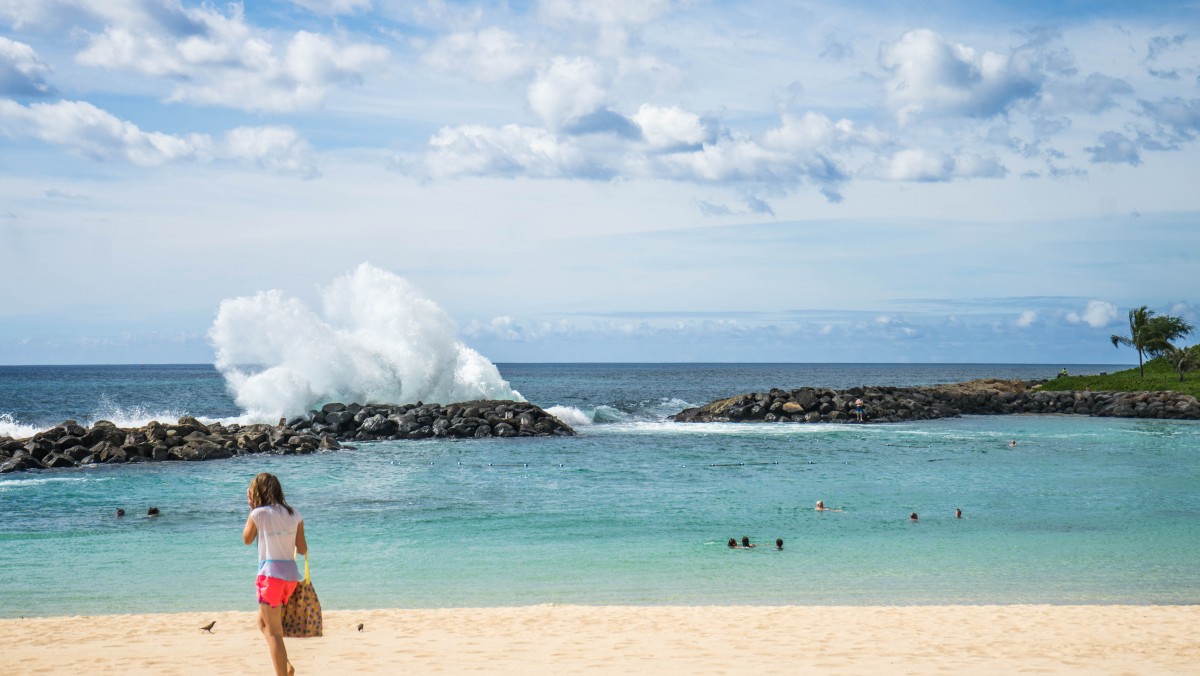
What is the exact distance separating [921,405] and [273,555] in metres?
49.9

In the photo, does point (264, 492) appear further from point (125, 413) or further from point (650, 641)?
point (125, 413)

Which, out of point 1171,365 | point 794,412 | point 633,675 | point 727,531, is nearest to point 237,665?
point 633,675

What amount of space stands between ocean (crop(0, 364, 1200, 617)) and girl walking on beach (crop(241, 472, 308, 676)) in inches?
227

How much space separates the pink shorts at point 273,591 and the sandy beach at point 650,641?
1.91 meters

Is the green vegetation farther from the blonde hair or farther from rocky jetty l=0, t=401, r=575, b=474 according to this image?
the blonde hair

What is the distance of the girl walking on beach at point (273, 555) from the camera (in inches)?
308

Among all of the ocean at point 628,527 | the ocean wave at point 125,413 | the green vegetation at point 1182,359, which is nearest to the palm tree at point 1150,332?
the green vegetation at point 1182,359

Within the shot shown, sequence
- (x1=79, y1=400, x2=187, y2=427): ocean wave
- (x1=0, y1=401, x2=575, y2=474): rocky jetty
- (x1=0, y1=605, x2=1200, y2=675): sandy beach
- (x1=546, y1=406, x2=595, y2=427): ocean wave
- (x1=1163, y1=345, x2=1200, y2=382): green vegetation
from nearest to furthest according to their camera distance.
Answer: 1. (x1=0, y1=605, x2=1200, y2=675): sandy beach
2. (x1=0, y1=401, x2=575, y2=474): rocky jetty
3. (x1=79, y1=400, x2=187, y2=427): ocean wave
4. (x1=546, y1=406, x2=595, y2=427): ocean wave
5. (x1=1163, y1=345, x2=1200, y2=382): green vegetation

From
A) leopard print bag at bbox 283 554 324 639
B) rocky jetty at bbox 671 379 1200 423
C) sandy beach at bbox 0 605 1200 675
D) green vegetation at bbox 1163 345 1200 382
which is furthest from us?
green vegetation at bbox 1163 345 1200 382

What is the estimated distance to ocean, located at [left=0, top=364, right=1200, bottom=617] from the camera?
46.9 feet

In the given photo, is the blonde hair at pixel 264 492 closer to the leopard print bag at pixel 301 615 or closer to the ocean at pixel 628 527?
the leopard print bag at pixel 301 615

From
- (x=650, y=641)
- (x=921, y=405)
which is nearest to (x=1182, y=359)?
(x=921, y=405)

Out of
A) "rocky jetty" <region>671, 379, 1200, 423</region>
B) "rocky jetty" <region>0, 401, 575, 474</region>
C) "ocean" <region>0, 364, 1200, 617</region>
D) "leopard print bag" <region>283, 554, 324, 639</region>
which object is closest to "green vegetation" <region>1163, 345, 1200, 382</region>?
"rocky jetty" <region>671, 379, 1200, 423</region>

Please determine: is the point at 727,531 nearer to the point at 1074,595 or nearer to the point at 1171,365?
the point at 1074,595
